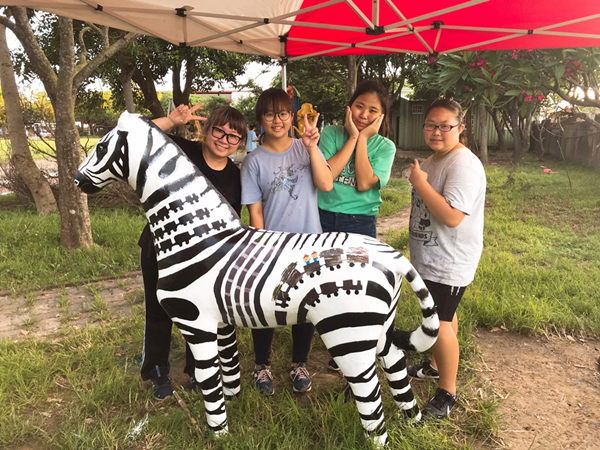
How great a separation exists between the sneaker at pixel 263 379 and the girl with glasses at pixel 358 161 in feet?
3.43

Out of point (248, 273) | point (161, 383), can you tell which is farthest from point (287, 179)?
point (161, 383)

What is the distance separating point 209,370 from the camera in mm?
2062

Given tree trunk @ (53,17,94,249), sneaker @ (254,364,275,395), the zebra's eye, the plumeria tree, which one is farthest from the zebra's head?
the plumeria tree

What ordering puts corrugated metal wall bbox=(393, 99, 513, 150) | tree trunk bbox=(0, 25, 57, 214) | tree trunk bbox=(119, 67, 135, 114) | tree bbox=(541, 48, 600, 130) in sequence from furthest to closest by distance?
corrugated metal wall bbox=(393, 99, 513, 150) → tree trunk bbox=(119, 67, 135, 114) → tree trunk bbox=(0, 25, 57, 214) → tree bbox=(541, 48, 600, 130)

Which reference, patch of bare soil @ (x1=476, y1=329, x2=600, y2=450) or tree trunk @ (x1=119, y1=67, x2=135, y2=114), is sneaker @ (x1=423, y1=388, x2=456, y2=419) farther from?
tree trunk @ (x1=119, y1=67, x2=135, y2=114)

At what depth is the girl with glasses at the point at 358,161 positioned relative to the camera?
2.44 metres

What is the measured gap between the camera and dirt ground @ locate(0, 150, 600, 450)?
7.72 ft

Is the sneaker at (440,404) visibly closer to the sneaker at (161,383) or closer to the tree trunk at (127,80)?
the sneaker at (161,383)

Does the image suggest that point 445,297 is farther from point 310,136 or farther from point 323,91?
point 323,91

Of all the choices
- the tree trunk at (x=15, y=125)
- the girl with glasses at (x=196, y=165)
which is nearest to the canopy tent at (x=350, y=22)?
the girl with glasses at (x=196, y=165)

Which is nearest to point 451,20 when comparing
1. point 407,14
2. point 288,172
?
point 407,14

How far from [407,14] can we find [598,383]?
3.26m

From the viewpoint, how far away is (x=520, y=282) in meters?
4.18

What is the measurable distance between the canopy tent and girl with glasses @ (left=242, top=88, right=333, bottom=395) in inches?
36.8
